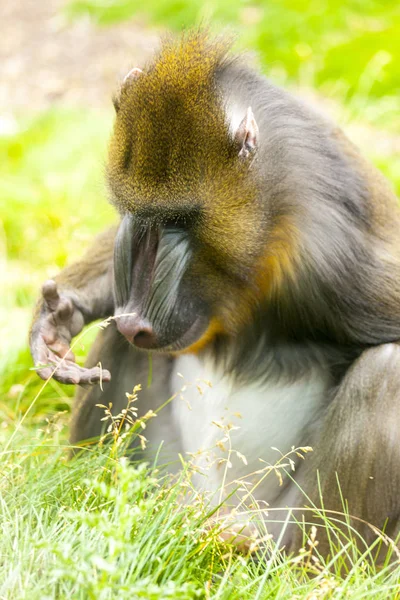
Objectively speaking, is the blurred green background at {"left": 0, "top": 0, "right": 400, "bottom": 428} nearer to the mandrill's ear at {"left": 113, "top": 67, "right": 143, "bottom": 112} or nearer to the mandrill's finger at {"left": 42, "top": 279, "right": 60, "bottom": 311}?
the mandrill's ear at {"left": 113, "top": 67, "right": 143, "bottom": 112}

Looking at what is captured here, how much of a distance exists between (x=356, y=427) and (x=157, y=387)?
1.15 meters

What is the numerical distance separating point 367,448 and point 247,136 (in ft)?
3.82

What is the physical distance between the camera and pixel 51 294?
380cm

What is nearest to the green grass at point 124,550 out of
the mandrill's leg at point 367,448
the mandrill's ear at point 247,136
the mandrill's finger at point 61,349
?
the mandrill's leg at point 367,448

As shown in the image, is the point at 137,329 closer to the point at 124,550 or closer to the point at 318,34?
the point at 124,550

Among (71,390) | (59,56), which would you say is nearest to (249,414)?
(71,390)

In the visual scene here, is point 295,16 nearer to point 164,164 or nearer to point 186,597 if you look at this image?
point 164,164

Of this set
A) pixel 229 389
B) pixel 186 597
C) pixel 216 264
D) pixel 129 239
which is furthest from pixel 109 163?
pixel 186 597

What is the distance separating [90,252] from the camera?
4297 millimetres

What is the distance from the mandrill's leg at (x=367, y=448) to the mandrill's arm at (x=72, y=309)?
0.87m

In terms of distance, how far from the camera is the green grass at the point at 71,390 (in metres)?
2.70

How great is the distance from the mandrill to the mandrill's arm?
0.01 meters

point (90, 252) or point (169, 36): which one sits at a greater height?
point (169, 36)

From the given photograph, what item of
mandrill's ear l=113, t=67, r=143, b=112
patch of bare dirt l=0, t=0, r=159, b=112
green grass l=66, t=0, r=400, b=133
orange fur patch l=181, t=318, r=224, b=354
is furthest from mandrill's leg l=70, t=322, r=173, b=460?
patch of bare dirt l=0, t=0, r=159, b=112
